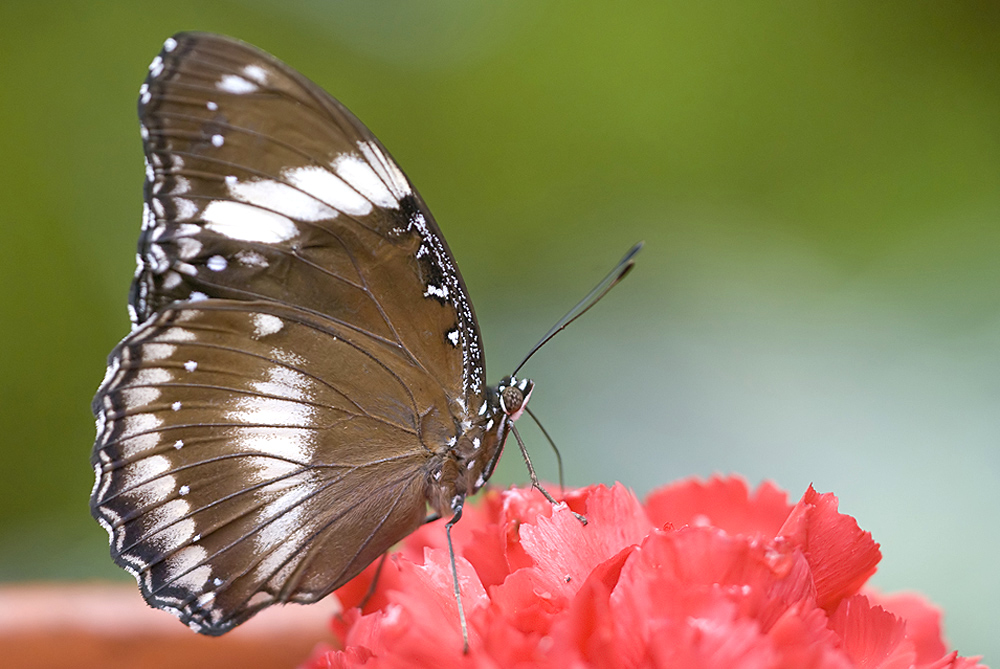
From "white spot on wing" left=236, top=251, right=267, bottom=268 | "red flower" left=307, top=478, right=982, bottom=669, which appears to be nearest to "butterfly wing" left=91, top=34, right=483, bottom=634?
"white spot on wing" left=236, top=251, right=267, bottom=268

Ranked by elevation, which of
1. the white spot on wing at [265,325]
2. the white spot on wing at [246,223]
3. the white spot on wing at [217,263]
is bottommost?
the white spot on wing at [265,325]

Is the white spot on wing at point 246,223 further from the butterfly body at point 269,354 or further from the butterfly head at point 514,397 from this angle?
the butterfly head at point 514,397

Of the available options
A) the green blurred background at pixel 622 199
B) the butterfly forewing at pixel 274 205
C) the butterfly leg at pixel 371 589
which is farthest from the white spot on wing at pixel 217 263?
the green blurred background at pixel 622 199

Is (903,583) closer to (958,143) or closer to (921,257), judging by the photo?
(921,257)

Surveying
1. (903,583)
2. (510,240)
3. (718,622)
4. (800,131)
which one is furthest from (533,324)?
(718,622)

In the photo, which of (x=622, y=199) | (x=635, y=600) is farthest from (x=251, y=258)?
(x=622, y=199)

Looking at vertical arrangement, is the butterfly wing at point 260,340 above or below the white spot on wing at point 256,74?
below

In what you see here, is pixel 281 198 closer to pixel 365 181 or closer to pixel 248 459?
pixel 365 181
